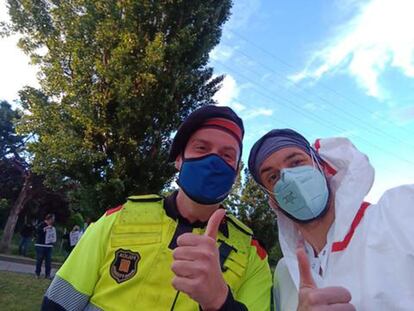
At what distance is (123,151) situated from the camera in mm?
10227

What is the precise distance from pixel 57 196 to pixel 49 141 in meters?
17.2

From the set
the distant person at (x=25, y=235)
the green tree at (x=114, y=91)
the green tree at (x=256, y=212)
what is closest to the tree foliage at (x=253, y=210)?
the green tree at (x=256, y=212)

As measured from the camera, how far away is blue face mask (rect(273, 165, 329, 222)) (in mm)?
2334

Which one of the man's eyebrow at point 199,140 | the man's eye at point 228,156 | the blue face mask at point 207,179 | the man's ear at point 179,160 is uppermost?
the man's eyebrow at point 199,140

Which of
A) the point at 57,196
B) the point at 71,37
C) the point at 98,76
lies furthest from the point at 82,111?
the point at 57,196

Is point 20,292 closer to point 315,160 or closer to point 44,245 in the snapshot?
point 44,245

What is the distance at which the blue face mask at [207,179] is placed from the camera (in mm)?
2229

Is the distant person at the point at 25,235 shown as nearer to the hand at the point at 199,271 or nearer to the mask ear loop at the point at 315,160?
the mask ear loop at the point at 315,160

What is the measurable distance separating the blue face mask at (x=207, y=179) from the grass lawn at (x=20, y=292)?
22.0ft

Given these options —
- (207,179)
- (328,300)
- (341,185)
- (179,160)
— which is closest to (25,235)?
(179,160)

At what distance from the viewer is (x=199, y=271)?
1.39 m

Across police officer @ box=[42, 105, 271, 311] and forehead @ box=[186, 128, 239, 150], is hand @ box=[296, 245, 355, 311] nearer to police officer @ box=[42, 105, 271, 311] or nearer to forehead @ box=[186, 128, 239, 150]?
police officer @ box=[42, 105, 271, 311]

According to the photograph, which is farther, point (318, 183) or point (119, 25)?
point (119, 25)

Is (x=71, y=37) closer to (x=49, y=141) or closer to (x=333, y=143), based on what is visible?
(x=49, y=141)
